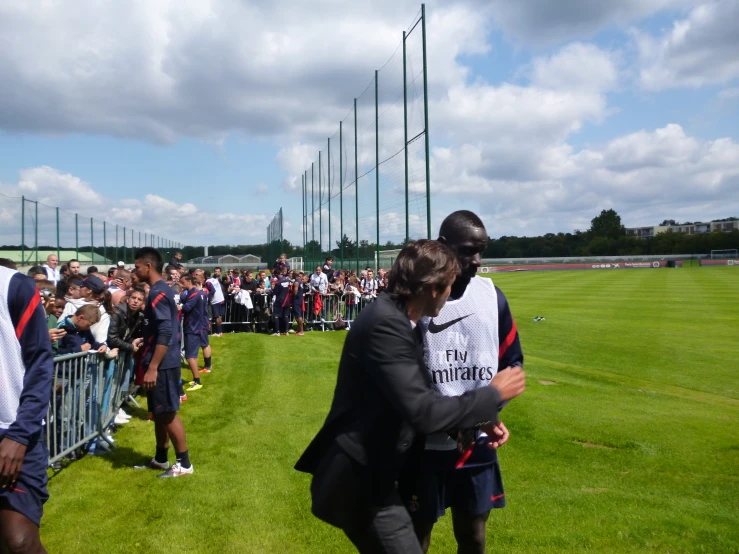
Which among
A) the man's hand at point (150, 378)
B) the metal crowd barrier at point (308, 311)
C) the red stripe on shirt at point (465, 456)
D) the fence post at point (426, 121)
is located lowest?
the metal crowd barrier at point (308, 311)

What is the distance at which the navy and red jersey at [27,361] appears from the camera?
2764 mm

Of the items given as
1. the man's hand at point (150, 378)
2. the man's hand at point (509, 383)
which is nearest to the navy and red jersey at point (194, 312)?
the man's hand at point (150, 378)

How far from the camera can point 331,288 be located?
65.2 ft

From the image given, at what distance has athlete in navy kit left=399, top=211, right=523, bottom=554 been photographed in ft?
9.33

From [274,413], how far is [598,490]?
451 centimetres

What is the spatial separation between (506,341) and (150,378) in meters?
3.98

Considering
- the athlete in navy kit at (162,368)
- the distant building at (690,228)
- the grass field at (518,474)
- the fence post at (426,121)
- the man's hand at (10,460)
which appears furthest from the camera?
the distant building at (690,228)

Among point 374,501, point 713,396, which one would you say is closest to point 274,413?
point 374,501

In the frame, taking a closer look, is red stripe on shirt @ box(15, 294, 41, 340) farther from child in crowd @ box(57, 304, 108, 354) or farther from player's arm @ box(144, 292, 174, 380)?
child in crowd @ box(57, 304, 108, 354)

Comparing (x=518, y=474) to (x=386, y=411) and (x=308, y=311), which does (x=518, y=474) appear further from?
(x=308, y=311)

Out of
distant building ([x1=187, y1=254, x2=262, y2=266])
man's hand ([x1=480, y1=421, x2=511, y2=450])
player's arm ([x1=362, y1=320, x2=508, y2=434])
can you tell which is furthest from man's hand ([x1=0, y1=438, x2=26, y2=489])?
distant building ([x1=187, y1=254, x2=262, y2=266])

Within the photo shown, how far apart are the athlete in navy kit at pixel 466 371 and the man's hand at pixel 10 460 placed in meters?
1.82

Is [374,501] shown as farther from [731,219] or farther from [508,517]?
[731,219]

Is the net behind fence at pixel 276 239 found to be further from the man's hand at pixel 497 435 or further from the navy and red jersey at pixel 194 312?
the man's hand at pixel 497 435
